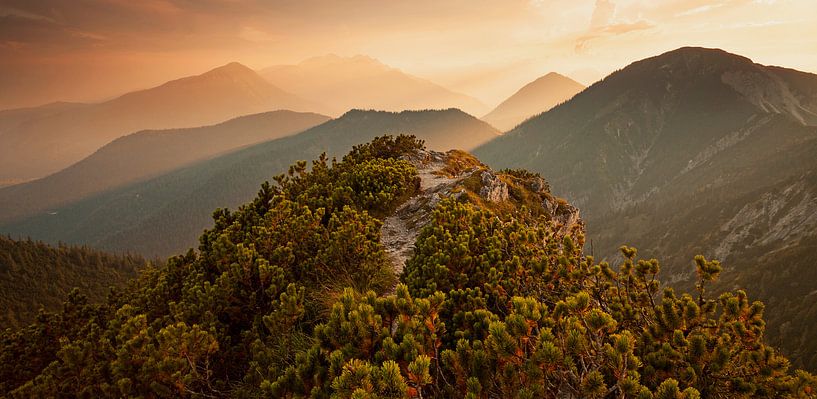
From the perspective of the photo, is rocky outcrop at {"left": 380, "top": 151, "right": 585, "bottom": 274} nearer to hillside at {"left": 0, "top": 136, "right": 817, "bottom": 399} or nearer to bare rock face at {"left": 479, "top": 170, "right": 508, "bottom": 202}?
bare rock face at {"left": 479, "top": 170, "right": 508, "bottom": 202}

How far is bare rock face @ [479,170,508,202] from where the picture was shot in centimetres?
2855

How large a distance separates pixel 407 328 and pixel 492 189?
81.9ft

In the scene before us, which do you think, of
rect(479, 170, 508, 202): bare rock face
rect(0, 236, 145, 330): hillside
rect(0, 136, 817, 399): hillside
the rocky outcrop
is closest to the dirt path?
the rocky outcrop

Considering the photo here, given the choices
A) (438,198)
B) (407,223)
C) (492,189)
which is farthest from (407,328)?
(492,189)

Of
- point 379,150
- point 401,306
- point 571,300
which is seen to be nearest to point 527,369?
point 571,300

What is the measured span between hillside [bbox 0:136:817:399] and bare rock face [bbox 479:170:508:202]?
13.8 metres

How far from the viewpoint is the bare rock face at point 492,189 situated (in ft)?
93.7

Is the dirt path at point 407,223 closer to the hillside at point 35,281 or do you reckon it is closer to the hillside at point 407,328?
the hillside at point 407,328

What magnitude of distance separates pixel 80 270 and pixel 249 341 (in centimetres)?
25644

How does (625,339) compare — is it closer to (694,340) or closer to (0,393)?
(694,340)

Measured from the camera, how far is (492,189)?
2938 centimetres

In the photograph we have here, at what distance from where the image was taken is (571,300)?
18.0 ft

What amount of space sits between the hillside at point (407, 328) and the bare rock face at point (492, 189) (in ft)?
45.4

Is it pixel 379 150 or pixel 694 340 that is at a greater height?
pixel 379 150
